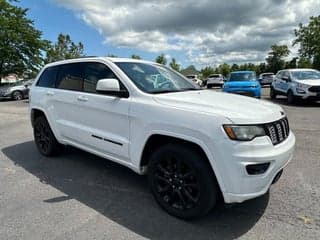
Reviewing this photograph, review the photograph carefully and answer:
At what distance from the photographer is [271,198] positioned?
388 centimetres

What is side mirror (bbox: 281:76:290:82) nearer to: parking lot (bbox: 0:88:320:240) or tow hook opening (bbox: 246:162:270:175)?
parking lot (bbox: 0:88:320:240)

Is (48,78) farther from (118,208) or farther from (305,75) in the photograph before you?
(305,75)

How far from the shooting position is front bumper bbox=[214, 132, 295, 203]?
2.91 meters

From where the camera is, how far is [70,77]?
16.8 feet

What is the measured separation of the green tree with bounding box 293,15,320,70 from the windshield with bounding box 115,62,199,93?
43810 millimetres

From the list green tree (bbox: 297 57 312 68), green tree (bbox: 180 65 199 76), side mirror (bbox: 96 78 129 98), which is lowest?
green tree (bbox: 180 65 199 76)

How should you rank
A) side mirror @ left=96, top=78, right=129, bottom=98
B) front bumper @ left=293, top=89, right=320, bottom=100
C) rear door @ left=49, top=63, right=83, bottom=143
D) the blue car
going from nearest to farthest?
side mirror @ left=96, top=78, right=129, bottom=98
rear door @ left=49, top=63, right=83, bottom=143
front bumper @ left=293, top=89, right=320, bottom=100
the blue car

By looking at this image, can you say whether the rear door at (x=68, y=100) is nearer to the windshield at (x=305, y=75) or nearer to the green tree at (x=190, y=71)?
the windshield at (x=305, y=75)

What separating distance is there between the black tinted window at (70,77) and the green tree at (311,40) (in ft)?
145

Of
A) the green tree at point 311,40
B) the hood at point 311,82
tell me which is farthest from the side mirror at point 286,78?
the green tree at point 311,40

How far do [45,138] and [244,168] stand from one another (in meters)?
4.11

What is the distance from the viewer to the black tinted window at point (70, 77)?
4891 mm

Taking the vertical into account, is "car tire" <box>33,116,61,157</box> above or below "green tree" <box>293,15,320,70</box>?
below

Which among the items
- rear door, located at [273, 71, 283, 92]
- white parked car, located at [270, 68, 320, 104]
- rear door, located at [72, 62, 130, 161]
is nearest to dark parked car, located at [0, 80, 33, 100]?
rear door, located at [273, 71, 283, 92]
